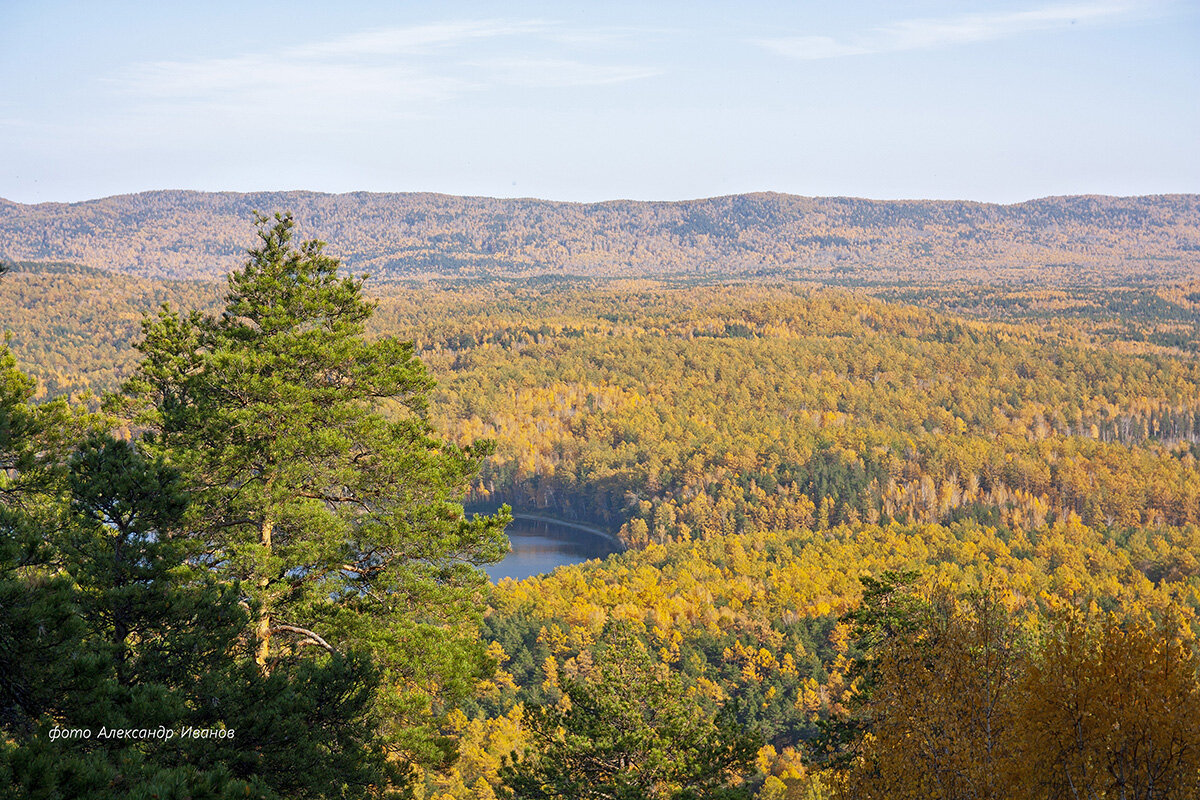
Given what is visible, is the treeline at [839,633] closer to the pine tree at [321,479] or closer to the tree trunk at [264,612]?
the pine tree at [321,479]

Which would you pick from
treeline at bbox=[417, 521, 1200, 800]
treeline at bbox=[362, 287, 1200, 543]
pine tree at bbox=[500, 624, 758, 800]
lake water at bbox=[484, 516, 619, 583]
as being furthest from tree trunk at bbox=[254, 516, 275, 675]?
treeline at bbox=[362, 287, 1200, 543]

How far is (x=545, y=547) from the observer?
417 feet

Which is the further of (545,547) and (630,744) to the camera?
(545,547)

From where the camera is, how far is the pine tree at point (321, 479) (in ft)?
56.0

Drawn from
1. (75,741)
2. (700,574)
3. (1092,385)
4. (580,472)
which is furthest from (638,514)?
(75,741)

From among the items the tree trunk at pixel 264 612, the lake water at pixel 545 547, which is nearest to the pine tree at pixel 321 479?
the tree trunk at pixel 264 612

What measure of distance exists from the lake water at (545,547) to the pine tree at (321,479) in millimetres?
86727

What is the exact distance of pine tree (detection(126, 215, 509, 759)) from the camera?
56.0ft

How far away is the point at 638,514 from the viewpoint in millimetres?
140250

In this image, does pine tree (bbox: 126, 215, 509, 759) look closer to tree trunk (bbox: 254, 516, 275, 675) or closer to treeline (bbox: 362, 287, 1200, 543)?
tree trunk (bbox: 254, 516, 275, 675)

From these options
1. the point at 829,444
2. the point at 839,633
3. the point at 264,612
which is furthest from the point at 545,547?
the point at 264,612

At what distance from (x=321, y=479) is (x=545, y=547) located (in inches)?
4359

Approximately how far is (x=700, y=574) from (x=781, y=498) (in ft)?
155

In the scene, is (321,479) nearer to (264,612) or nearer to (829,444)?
(264,612)
